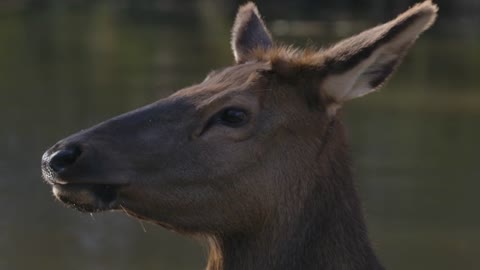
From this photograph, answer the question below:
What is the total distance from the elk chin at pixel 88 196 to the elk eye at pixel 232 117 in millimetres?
604

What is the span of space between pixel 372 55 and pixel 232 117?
2.29ft

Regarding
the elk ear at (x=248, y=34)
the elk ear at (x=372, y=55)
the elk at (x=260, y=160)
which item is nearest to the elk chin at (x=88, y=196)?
the elk at (x=260, y=160)

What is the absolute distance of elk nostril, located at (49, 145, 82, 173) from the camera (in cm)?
502

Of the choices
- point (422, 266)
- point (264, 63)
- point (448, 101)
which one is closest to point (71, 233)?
point (422, 266)

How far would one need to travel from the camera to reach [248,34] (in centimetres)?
660

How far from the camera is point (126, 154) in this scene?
17.1ft

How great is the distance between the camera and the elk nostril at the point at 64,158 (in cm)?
502

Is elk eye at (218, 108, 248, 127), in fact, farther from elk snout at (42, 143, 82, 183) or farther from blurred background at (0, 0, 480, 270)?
blurred background at (0, 0, 480, 270)

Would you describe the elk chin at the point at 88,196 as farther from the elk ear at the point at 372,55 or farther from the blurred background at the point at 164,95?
the blurred background at the point at 164,95

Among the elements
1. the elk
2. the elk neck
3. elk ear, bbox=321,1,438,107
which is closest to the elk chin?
the elk

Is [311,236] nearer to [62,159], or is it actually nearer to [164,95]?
[62,159]

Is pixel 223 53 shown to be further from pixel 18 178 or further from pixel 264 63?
pixel 264 63

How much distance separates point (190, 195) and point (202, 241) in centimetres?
30

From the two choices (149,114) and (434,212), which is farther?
(434,212)
